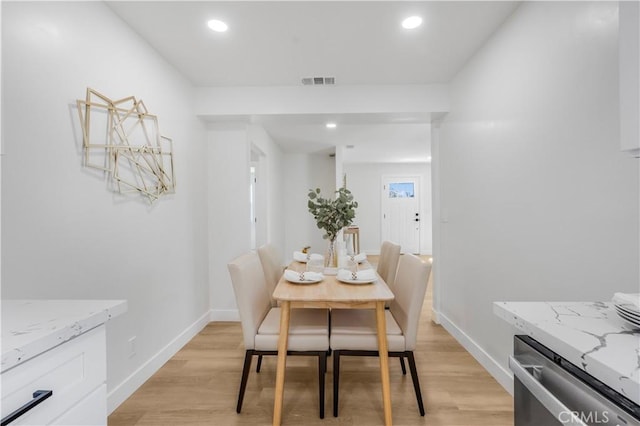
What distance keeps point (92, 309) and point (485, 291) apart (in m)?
2.36

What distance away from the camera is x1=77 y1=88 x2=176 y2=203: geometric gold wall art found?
1.64 meters

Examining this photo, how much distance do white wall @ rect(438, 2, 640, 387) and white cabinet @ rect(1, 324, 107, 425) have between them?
1.95 m

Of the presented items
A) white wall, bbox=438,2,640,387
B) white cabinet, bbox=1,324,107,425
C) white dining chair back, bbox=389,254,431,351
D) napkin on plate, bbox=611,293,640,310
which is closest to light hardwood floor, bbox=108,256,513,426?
white wall, bbox=438,2,640,387

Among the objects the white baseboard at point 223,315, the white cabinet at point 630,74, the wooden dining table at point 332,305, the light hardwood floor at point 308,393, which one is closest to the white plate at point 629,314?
the white cabinet at point 630,74

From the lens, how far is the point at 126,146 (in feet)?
6.22

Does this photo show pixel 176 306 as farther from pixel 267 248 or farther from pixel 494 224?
pixel 494 224

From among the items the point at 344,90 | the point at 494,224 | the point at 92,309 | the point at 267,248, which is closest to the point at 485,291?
the point at 494,224

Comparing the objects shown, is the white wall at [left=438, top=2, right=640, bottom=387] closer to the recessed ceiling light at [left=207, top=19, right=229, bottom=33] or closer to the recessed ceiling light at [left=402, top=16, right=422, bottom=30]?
the recessed ceiling light at [left=402, top=16, right=422, bottom=30]

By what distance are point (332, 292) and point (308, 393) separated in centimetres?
78

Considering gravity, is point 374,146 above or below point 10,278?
above

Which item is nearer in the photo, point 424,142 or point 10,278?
point 10,278

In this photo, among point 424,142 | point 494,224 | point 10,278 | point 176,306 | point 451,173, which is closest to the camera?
point 10,278

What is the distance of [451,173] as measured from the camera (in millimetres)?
2826

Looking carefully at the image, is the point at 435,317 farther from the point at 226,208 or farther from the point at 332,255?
the point at 226,208
